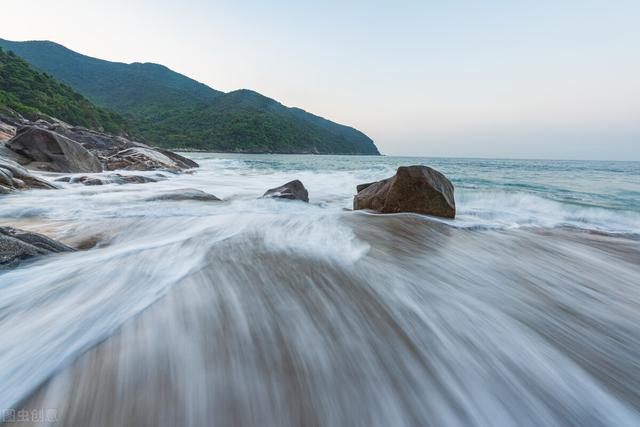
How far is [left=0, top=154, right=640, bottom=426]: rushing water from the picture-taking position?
1.30 m

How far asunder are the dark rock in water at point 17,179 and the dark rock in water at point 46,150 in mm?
3042

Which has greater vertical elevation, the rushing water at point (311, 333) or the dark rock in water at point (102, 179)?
the rushing water at point (311, 333)

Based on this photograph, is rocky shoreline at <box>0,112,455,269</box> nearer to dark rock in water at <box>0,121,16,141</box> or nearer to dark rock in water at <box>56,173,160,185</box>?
dark rock in water at <box>56,173,160,185</box>

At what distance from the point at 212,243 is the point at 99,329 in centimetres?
174

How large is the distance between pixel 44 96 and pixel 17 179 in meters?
41.2

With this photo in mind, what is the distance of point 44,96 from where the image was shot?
36.0m

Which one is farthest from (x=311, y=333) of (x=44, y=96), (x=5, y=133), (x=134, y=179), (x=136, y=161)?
(x=44, y=96)

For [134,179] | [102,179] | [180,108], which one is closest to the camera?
[102,179]

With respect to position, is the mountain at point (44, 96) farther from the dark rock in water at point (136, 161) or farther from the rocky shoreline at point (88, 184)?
the rocky shoreline at point (88, 184)

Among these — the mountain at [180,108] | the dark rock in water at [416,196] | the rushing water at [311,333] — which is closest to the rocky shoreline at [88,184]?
the dark rock in water at [416,196]

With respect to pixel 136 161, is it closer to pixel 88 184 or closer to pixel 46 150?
pixel 46 150

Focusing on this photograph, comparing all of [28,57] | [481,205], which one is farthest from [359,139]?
[481,205]

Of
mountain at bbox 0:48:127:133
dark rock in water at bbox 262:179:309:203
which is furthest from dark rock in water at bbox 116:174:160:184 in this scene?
mountain at bbox 0:48:127:133

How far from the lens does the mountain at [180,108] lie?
242 feet
